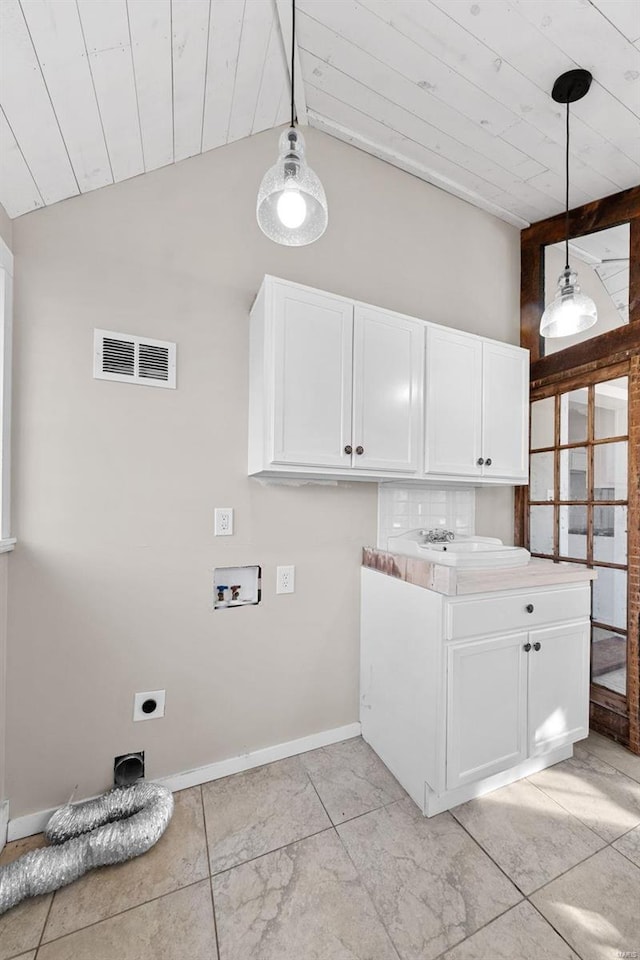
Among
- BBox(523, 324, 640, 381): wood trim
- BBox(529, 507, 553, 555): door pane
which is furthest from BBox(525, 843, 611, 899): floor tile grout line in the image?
BBox(523, 324, 640, 381): wood trim

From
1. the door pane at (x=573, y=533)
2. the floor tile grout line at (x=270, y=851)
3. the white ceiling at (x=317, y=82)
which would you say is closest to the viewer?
the white ceiling at (x=317, y=82)

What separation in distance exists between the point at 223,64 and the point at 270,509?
1.77m

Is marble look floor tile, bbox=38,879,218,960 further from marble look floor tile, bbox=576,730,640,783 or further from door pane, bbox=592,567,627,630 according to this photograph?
door pane, bbox=592,567,627,630

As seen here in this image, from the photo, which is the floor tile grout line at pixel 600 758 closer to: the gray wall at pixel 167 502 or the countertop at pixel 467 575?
the countertop at pixel 467 575

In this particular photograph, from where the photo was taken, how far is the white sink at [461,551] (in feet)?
5.77

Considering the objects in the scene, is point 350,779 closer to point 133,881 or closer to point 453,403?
point 133,881

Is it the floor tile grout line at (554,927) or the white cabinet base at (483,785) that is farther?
the white cabinet base at (483,785)

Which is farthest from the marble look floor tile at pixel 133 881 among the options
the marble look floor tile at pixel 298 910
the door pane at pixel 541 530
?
the door pane at pixel 541 530

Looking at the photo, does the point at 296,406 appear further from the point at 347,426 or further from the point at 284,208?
the point at 284,208

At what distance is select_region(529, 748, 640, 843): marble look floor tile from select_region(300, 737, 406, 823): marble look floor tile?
0.68 meters

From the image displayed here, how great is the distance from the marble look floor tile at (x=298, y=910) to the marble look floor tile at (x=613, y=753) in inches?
54.6

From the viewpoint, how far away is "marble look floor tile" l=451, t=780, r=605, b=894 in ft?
4.43

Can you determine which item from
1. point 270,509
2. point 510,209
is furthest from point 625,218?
point 270,509

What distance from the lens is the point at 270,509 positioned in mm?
1891
